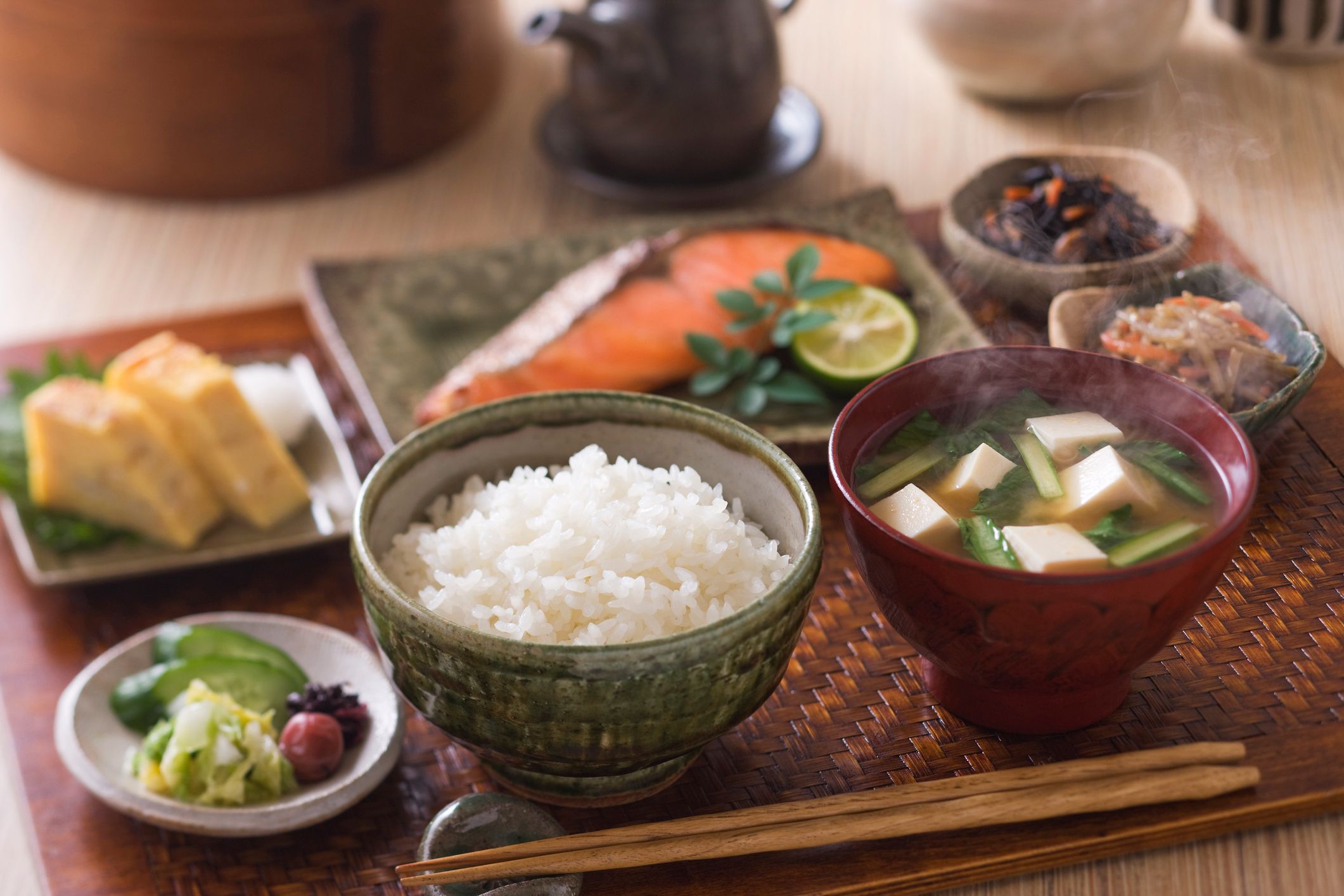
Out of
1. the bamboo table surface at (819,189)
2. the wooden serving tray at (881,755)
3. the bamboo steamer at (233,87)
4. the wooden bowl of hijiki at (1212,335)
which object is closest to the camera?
the wooden serving tray at (881,755)

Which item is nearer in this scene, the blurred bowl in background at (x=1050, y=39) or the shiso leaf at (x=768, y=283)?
the shiso leaf at (x=768, y=283)

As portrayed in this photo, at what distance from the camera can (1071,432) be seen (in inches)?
54.9

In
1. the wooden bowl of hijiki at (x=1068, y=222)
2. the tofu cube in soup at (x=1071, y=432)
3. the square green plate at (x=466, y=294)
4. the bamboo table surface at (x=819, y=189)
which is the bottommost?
the bamboo table surface at (x=819, y=189)

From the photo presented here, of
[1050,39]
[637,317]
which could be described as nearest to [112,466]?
[637,317]

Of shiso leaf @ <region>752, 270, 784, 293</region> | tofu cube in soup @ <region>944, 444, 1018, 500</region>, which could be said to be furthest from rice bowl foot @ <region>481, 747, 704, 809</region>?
shiso leaf @ <region>752, 270, 784, 293</region>

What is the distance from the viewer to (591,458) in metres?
1.45

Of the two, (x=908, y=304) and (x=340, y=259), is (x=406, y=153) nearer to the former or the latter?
(x=340, y=259)

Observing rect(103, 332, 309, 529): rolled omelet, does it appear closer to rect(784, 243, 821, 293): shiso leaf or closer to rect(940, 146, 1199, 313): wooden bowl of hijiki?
rect(784, 243, 821, 293): shiso leaf

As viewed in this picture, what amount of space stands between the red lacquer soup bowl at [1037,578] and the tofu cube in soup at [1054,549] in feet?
0.14

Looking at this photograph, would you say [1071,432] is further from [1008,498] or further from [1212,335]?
[1212,335]

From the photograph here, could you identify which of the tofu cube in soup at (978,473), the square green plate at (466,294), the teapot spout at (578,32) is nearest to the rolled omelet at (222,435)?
the square green plate at (466,294)

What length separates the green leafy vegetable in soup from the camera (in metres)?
1.25

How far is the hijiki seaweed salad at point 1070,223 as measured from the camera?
6.41ft

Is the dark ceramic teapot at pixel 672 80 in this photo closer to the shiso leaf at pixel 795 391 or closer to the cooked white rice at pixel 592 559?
the shiso leaf at pixel 795 391
